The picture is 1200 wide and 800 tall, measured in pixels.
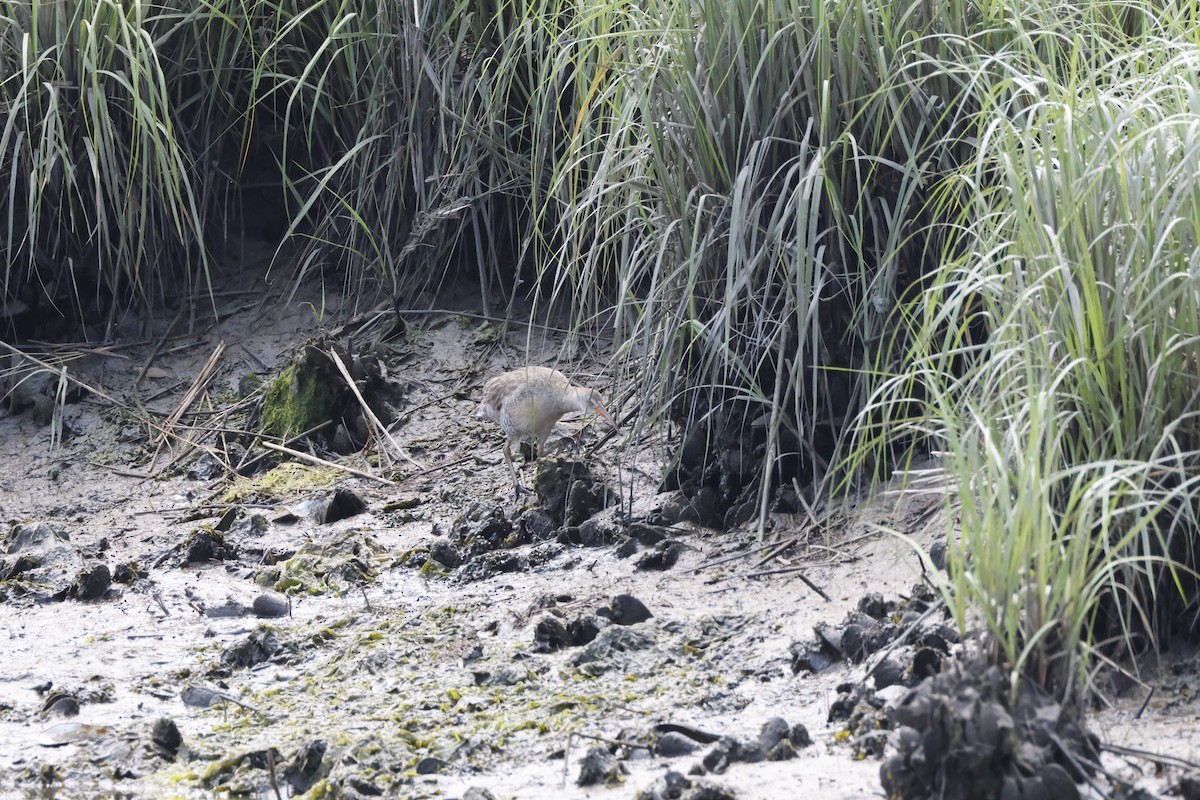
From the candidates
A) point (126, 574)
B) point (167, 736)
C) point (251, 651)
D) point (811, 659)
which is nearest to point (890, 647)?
point (811, 659)

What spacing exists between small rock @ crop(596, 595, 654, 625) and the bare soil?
0.19 ft

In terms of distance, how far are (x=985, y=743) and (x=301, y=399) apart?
12.4 feet

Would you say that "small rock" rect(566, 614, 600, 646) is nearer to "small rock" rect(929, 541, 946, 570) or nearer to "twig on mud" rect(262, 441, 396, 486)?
"small rock" rect(929, 541, 946, 570)

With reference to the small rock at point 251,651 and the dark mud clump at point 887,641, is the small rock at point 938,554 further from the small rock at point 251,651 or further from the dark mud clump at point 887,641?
the small rock at point 251,651

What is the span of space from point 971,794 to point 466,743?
46.1 inches

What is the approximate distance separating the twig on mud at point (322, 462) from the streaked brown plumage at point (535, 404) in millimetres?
503

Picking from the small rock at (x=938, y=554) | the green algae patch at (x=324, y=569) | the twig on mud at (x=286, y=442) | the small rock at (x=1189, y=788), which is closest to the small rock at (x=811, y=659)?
the small rock at (x=938, y=554)

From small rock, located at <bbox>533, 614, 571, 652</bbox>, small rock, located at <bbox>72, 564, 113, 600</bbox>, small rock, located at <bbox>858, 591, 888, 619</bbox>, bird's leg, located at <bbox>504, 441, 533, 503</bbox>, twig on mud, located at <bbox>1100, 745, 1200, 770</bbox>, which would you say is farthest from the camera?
bird's leg, located at <bbox>504, 441, 533, 503</bbox>

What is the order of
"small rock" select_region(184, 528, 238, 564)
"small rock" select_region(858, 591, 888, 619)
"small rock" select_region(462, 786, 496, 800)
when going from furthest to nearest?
1. "small rock" select_region(184, 528, 238, 564)
2. "small rock" select_region(858, 591, 888, 619)
3. "small rock" select_region(462, 786, 496, 800)

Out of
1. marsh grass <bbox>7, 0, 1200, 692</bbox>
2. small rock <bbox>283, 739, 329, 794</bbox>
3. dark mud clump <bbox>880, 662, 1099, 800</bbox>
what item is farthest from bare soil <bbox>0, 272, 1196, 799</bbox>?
marsh grass <bbox>7, 0, 1200, 692</bbox>

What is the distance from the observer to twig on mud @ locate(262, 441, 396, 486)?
509 centimetres

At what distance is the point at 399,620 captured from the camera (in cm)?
377

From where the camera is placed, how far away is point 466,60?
5.47 meters

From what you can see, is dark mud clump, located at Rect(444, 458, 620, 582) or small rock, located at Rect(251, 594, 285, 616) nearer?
small rock, located at Rect(251, 594, 285, 616)
